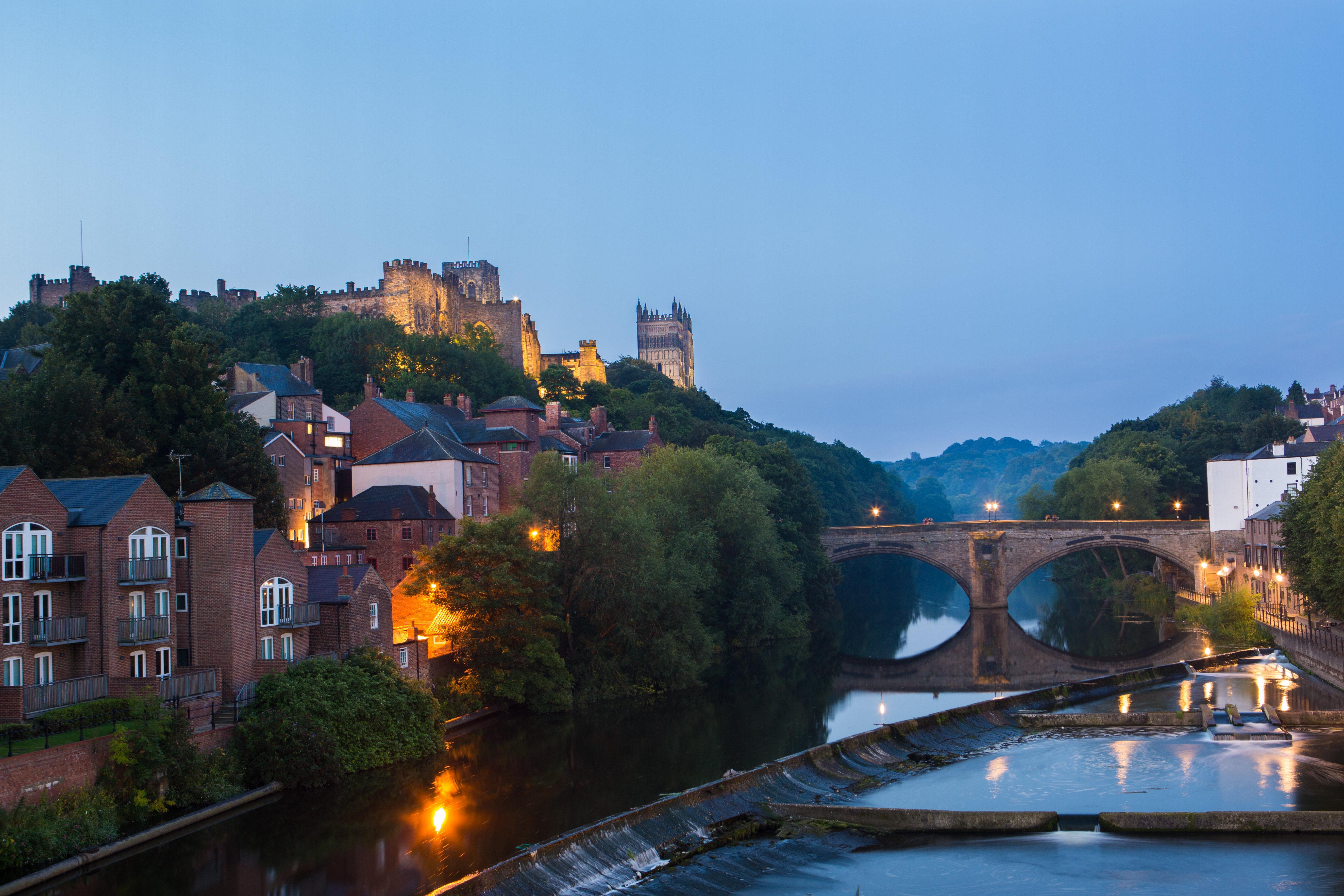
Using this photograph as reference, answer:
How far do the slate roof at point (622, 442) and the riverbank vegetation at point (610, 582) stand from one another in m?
10.6

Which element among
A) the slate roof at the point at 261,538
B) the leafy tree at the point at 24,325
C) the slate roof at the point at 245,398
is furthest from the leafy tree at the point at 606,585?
the leafy tree at the point at 24,325

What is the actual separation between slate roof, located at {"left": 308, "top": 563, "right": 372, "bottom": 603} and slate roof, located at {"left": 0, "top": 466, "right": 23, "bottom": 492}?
A: 8745mm

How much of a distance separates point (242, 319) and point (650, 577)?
167 ft

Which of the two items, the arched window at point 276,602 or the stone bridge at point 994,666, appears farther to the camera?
the stone bridge at point 994,666

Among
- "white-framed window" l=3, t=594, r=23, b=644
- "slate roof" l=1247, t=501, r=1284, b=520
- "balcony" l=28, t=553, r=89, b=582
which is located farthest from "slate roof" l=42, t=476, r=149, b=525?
"slate roof" l=1247, t=501, r=1284, b=520

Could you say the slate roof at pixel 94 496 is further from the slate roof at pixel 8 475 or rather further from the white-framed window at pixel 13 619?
the white-framed window at pixel 13 619

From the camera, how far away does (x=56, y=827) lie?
2008 cm

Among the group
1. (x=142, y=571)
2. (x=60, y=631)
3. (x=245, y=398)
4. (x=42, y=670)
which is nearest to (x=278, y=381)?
(x=245, y=398)

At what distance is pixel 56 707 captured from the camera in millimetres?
23078

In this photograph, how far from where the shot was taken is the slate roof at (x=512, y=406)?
53375 millimetres

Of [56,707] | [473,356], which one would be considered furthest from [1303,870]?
[473,356]

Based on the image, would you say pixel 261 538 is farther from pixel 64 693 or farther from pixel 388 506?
pixel 388 506

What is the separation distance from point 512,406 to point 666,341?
435ft

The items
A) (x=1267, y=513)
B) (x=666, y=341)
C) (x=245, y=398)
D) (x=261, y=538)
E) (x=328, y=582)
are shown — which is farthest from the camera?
(x=666, y=341)
